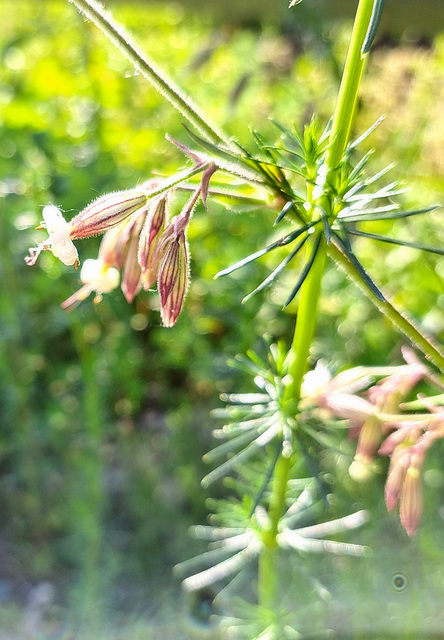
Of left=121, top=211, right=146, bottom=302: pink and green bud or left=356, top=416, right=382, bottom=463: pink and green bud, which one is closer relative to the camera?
left=121, top=211, right=146, bottom=302: pink and green bud

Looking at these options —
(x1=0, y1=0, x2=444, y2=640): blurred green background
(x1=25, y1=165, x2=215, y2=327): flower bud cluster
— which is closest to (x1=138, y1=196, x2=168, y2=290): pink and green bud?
(x1=25, y1=165, x2=215, y2=327): flower bud cluster

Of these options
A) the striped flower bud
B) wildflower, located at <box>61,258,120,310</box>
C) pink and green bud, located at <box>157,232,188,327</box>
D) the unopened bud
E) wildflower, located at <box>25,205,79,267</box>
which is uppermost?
wildflower, located at <box>61,258,120,310</box>

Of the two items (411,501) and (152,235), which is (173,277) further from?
(411,501)

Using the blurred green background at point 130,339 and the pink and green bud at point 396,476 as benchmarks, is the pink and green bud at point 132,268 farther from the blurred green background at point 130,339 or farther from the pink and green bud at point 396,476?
the blurred green background at point 130,339

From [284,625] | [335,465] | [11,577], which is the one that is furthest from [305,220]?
[11,577]

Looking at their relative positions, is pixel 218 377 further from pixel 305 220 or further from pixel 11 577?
pixel 305 220

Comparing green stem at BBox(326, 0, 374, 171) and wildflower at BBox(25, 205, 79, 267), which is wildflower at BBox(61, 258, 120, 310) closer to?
wildflower at BBox(25, 205, 79, 267)

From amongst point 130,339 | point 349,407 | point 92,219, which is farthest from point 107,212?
point 130,339

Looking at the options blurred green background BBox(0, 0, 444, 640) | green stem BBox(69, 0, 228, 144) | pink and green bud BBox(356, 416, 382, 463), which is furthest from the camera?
blurred green background BBox(0, 0, 444, 640)
